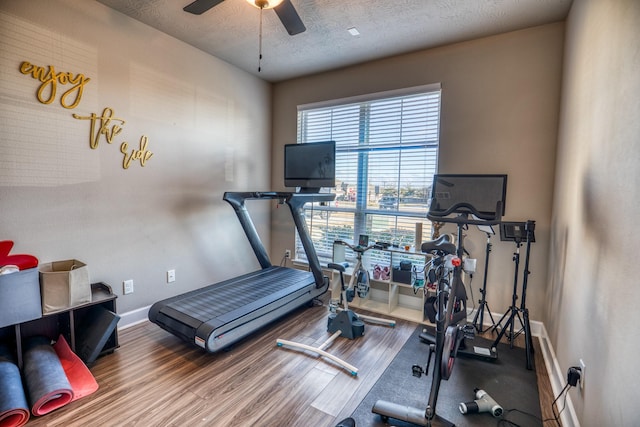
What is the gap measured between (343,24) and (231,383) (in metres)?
3.10

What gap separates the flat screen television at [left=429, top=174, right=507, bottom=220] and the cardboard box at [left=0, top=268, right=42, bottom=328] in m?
2.79

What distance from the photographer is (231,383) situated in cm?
218

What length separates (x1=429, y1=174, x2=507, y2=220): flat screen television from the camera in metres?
2.21

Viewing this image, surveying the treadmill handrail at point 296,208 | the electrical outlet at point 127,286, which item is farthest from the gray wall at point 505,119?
the electrical outlet at point 127,286

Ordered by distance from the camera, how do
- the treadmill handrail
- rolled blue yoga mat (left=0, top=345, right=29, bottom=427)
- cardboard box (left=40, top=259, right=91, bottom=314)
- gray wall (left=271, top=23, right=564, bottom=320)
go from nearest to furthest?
1. rolled blue yoga mat (left=0, top=345, right=29, bottom=427)
2. cardboard box (left=40, top=259, right=91, bottom=314)
3. gray wall (left=271, top=23, right=564, bottom=320)
4. the treadmill handrail

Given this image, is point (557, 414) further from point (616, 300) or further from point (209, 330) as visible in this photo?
point (209, 330)

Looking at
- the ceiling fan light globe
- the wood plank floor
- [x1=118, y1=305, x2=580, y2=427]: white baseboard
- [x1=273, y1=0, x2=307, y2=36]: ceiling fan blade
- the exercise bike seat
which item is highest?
the ceiling fan light globe

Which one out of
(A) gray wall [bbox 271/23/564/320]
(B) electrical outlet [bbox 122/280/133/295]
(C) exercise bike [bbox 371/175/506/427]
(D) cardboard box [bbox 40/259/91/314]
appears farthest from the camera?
(B) electrical outlet [bbox 122/280/133/295]

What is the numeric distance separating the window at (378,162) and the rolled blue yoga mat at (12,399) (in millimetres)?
3020

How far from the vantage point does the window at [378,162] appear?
11.1 feet

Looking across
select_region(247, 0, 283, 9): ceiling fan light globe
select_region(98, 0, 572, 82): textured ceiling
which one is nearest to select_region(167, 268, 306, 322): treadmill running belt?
select_region(247, 0, 283, 9): ceiling fan light globe

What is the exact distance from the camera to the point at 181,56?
325 cm

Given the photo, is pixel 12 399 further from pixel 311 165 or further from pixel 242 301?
pixel 311 165

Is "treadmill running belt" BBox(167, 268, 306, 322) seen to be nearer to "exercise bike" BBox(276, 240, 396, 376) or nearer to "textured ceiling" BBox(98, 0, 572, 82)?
"exercise bike" BBox(276, 240, 396, 376)
